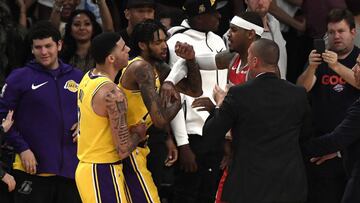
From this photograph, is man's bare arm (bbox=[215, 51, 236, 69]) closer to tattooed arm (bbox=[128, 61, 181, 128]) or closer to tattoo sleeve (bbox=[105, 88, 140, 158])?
tattooed arm (bbox=[128, 61, 181, 128])

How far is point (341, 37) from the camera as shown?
8.36 metres

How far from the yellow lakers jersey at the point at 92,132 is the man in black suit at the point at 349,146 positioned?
1521 millimetres

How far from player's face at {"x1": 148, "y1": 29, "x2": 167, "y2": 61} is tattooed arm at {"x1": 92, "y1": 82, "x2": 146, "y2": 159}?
2.89 feet

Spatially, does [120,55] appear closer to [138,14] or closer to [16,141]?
[16,141]

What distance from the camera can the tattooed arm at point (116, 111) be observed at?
6965 mm

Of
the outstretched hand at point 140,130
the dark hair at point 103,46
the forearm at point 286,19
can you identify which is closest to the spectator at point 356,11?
the forearm at point 286,19

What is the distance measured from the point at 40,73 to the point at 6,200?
127 cm

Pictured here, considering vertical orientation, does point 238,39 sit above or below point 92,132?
above

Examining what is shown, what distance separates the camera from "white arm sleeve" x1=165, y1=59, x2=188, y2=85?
7820 millimetres

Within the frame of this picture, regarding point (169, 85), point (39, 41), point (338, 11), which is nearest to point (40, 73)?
point (39, 41)

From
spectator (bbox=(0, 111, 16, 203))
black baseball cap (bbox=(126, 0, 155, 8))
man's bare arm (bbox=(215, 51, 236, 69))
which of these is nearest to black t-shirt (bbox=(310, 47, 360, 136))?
man's bare arm (bbox=(215, 51, 236, 69))

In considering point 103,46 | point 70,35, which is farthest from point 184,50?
point 70,35

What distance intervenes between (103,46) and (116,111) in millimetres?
565

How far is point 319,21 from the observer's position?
957 centimetres
